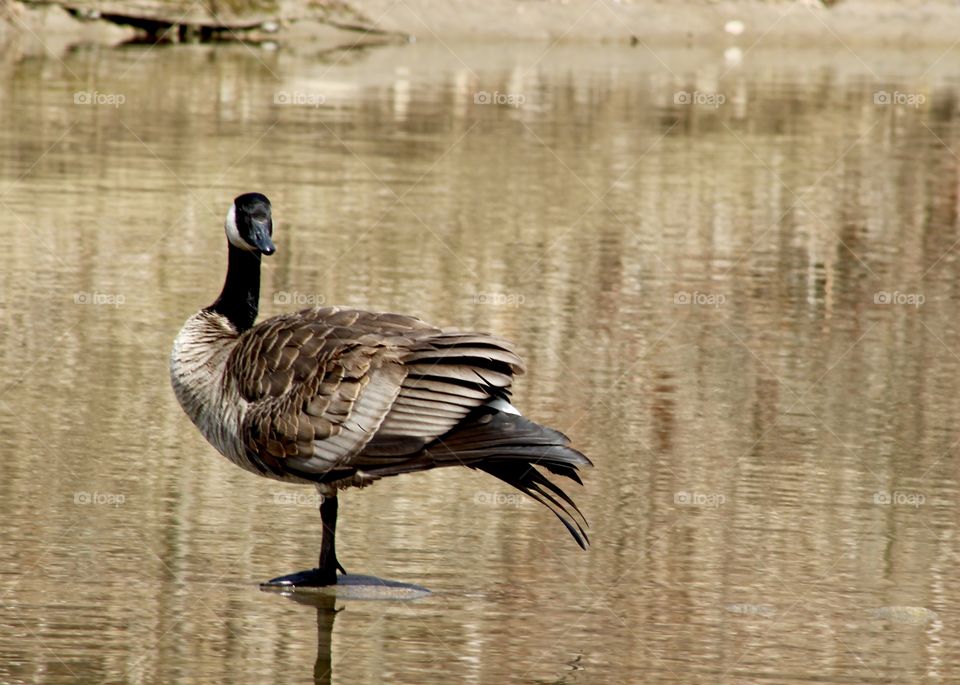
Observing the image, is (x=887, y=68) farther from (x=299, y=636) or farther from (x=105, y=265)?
(x=299, y=636)

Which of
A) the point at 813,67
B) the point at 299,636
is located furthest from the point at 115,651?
the point at 813,67

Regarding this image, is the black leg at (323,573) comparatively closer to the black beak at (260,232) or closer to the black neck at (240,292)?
the black neck at (240,292)

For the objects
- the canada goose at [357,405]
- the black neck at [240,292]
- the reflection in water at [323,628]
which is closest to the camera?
the reflection in water at [323,628]

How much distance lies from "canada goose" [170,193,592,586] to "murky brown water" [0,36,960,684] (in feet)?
1.76

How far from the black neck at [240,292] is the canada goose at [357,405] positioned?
28cm

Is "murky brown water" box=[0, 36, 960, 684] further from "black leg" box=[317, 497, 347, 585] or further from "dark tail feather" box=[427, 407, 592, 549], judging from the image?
"dark tail feather" box=[427, 407, 592, 549]

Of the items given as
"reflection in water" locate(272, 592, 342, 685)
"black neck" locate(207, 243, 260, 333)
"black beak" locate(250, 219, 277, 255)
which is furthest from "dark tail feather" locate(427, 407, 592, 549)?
"black neck" locate(207, 243, 260, 333)

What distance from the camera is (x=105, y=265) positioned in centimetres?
1284

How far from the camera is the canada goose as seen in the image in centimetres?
646

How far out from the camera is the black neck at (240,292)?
747 centimetres

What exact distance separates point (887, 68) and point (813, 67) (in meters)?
1.34

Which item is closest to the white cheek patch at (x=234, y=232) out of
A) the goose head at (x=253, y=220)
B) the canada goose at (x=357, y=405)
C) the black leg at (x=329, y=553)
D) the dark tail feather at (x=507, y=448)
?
the goose head at (x=253, y=220)

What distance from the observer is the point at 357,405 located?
6617mm

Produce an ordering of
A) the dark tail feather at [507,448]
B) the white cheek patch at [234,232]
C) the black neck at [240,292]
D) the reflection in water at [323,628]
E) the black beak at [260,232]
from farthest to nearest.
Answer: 1. the black neck at [240,292]
2. the white cheek patch at [234,232]
3. the black beak at [260,232]
4. the dark tail feather at [507,448]
5. the reflection in water at [323,628]
